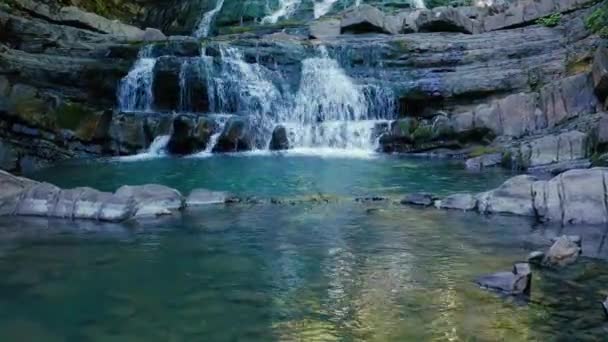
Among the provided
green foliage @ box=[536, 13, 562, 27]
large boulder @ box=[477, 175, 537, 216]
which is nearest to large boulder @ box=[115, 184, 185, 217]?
large boulder @ box=[477, 175, 537, 216]

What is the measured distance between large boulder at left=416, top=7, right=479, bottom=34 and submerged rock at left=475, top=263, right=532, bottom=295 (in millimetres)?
18850

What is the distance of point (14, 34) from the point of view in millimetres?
23359

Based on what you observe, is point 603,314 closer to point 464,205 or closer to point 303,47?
point 464,205

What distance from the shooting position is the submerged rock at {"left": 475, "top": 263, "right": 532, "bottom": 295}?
7.09 m

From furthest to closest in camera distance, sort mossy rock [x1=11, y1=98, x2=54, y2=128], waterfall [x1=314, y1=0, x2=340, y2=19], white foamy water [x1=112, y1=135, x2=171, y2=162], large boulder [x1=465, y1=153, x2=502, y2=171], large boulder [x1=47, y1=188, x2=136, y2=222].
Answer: waterfall [x1=314, y1=0, x2=340, y2=19], white foamy water [x1=112, y1=135, x2=171, y2=162], mossy rock [x1=11, y1=98, x2=54, y2=128], large boulder [x1=465, y1=153, x2=502, y2=171], large boulder [x1=47, y1=188, x2=136, y2=222]

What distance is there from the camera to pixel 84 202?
11352 millimetres

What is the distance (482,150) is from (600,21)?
4956 millimetres

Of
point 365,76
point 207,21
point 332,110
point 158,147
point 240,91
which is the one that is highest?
point 207,21

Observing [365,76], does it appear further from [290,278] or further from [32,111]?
[290,278]

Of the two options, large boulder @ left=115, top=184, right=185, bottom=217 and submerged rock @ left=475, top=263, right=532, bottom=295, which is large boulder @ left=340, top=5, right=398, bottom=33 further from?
submerged rock @ left=475, top=263, right=532, bottom=295

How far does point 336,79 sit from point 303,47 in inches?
64.5

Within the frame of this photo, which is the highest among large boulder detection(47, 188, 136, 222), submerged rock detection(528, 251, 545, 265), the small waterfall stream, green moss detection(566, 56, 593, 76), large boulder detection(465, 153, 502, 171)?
green moss detection(566, 56, 593, 76)

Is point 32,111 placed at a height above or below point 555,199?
above

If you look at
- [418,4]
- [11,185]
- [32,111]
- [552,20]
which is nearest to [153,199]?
[11,185]
